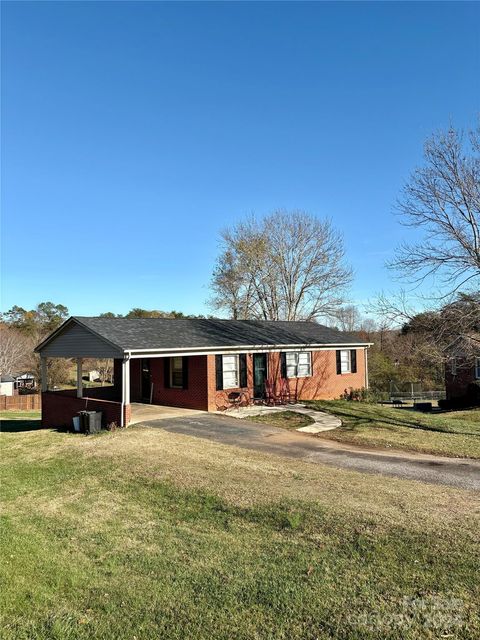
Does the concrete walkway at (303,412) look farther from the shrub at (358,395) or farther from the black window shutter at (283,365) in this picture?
the shrub at (358,395)

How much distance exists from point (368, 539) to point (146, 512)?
336 centimetres

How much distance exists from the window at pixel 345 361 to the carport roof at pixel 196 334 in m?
0.55

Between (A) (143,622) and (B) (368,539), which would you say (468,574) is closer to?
(B) (368,539)

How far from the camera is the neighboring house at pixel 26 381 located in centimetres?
5358

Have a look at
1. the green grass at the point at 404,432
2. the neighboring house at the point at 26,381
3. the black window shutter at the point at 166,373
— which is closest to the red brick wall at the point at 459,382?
the green grass at the point at 404,432

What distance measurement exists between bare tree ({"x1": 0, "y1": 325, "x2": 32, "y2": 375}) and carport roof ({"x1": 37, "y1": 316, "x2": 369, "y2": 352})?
26915 mm

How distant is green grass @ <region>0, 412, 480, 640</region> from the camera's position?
4004mm

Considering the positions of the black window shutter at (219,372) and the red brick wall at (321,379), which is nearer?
the black window shutter at (219,372)

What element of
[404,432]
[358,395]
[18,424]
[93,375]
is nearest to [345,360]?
[358,395]

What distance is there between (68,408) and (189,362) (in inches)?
191

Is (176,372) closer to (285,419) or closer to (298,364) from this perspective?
(285,419)

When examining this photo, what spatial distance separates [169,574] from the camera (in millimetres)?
5027

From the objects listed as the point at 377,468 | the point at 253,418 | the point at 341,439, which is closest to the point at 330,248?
the point at 253,418

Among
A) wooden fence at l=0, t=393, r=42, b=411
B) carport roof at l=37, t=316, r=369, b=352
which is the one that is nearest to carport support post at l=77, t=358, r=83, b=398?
carport roof at l=37, t=316, r=369, b=352
